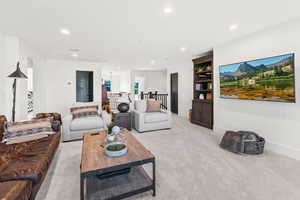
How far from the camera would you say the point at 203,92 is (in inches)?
199

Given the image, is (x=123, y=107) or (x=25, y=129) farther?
(x=123, y=107)

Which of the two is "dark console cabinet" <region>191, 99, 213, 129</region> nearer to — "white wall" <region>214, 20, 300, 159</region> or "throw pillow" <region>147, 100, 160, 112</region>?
"white wall" <region>214, 20, 300, 159</region>

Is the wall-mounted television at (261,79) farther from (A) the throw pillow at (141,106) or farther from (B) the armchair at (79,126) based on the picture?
(B) the armchair at (79,126)

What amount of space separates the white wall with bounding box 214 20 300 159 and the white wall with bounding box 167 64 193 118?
6.67 ft

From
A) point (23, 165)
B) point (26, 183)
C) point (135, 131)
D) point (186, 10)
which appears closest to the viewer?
point (26, 183)

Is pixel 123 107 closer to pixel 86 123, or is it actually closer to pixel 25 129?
pixel 86 123

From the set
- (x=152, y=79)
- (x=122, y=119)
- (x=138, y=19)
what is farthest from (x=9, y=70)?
(x=152, y=79)

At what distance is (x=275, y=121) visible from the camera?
2.78 meters

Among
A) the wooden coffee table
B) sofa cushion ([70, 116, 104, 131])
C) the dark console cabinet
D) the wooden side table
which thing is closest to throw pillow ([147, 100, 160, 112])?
the wooden side table

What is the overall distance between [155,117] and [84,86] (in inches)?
149

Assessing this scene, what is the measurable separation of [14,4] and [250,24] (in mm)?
3824

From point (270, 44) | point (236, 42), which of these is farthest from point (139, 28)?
point (270, 44)

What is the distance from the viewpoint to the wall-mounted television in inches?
98.7

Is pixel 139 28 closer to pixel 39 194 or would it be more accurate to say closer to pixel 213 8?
pixel 213 8
